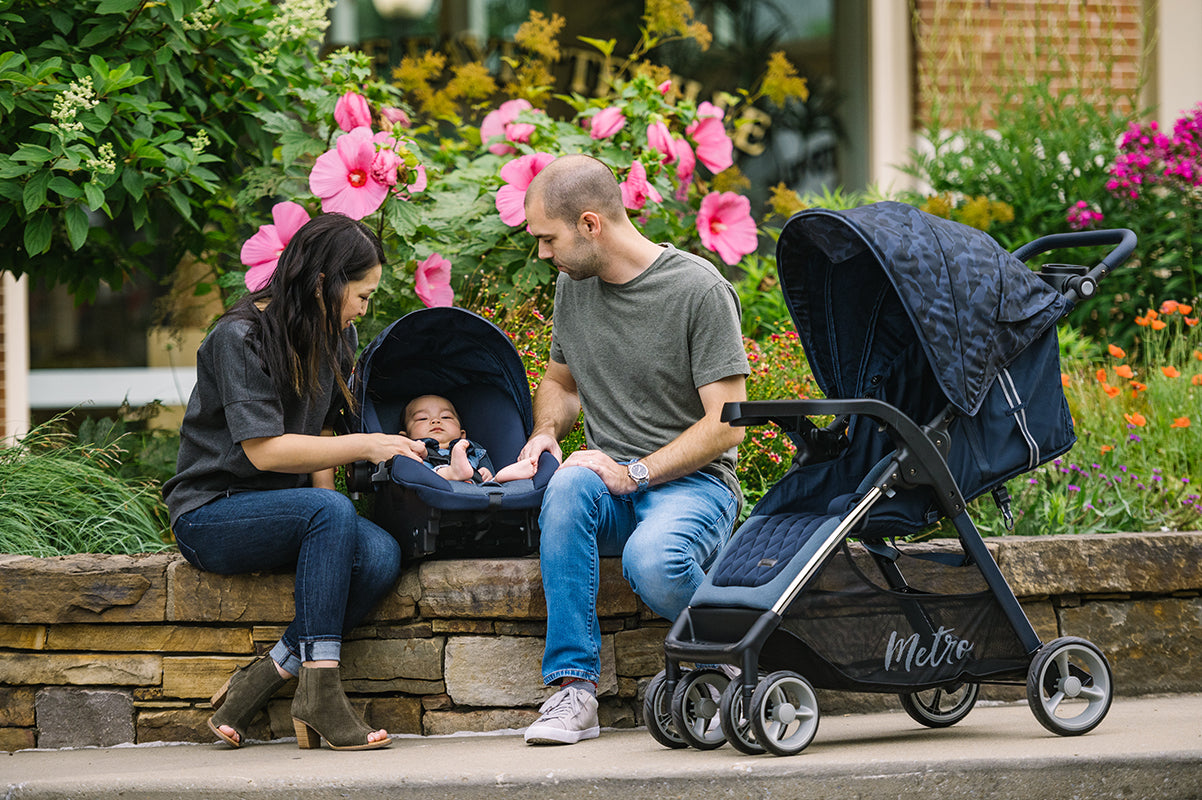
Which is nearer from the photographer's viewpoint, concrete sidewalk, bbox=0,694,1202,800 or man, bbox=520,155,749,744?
concrete sidewalk, bbox=0,694,1202,800

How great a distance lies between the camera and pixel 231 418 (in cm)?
285

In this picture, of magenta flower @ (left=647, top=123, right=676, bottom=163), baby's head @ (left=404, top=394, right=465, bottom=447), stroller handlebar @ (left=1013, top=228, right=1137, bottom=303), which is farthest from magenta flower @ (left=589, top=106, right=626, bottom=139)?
stroller handlebar @ (left=1013, top=228, right=1137, bottom=303)

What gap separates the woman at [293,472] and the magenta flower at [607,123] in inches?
A: 51.2

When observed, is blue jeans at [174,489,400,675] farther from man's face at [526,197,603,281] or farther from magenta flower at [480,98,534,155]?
magenta flower at [480,98,534,155]

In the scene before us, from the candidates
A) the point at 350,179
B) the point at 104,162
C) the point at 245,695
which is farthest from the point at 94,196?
the point at 245,695

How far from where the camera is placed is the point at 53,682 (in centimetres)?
323

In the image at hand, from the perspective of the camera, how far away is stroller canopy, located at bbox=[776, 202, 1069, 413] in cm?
262

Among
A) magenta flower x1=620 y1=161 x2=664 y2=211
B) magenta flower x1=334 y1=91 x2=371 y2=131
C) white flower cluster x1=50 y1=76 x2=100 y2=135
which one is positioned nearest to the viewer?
white flower cluster x1=50 y1=76 x2=100 y2=135

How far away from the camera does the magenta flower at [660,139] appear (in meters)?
4.00

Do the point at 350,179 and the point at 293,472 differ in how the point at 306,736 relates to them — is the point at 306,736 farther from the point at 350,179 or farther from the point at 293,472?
the point at 350,179

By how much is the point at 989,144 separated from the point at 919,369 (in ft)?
11.7

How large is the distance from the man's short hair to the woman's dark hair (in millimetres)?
493

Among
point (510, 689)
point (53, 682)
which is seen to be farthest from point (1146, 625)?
point (53, 682)

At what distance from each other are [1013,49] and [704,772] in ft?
17.8
